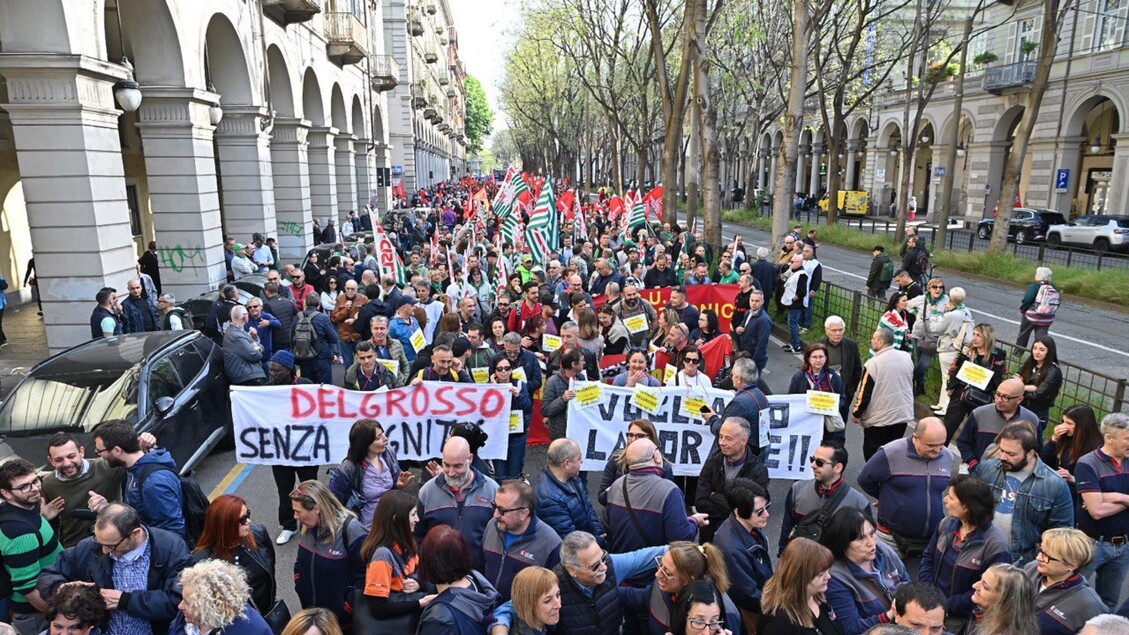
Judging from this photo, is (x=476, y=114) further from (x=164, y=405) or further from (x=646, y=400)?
(x=646, y=400)

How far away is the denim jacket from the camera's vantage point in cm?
470

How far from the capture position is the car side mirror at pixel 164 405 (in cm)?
717

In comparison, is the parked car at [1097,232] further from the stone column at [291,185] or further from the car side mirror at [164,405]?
the car side mirror at [164,405]

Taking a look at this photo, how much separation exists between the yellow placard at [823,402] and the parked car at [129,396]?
240 inches

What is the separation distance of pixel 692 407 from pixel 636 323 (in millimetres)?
2687

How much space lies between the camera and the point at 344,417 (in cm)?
702

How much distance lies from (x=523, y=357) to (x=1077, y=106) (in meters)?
37.9

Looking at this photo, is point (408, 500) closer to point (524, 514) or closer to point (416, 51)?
point (524, 514)

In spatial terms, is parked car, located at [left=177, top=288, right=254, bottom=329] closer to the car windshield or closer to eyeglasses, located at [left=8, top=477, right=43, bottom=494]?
the car windshield

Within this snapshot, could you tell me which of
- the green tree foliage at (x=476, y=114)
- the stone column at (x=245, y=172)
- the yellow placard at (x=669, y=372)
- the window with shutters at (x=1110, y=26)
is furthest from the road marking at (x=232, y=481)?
the green tree foliage at (x=476, y=114)

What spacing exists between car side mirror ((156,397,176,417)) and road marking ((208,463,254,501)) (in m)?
1.01

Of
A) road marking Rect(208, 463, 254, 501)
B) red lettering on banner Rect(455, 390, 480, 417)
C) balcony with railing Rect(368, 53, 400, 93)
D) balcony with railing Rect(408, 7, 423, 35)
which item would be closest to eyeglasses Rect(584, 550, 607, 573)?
red lettering on banner Rect(455, 390, 480, 417)

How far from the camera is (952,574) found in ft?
14.3

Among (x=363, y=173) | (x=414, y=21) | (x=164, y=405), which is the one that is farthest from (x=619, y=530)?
(x=414, y=21)
